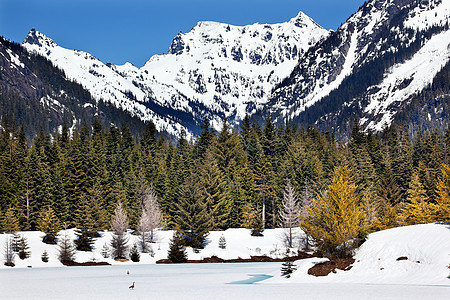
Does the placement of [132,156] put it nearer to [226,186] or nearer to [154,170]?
[154,170]

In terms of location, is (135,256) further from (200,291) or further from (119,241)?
(200,291)

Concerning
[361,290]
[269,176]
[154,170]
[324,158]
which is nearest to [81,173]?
[154,170]

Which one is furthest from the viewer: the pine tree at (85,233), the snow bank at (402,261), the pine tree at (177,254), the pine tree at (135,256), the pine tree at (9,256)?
the pine tree at (85,233)

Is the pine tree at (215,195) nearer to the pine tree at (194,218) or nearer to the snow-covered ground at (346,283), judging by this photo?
the pine tree at (194,218)

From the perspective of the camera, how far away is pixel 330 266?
107 feet

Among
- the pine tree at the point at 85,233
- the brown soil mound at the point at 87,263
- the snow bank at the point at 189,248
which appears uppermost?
the pine tree at the point at 85,233

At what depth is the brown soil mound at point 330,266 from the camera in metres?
31.7

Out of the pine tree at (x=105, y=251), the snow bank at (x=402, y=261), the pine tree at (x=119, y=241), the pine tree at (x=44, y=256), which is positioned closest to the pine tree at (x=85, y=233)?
the pine tree at (x=105, y=251)

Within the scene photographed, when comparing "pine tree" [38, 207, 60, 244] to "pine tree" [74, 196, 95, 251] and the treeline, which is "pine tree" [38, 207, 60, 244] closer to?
"pine tree" [74, 196, 95, 251]

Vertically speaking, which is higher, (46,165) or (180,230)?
(46,165)

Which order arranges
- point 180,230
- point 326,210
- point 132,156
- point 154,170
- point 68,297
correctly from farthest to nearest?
1. point 132,156
2. point 154,170
3. point 180,230
4. point 326,210
5. point 68,297

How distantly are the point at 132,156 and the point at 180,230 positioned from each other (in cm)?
4437

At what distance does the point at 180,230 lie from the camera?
62.9m

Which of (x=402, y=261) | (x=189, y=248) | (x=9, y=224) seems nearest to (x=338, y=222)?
(x=402, y=261)
